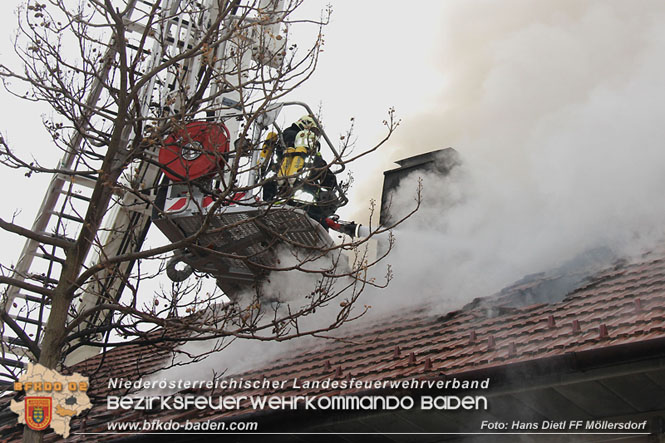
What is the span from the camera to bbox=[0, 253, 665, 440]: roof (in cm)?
520

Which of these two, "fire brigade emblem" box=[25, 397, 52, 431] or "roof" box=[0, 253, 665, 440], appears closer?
"roof" box=[0, 253, 665, 440]

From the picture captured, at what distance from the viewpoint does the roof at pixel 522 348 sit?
5.20 m

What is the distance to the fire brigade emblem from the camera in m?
5.64

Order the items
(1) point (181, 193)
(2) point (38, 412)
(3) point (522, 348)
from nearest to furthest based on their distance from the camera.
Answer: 1. (2) point (38, 412)
2. (3) point (522, 348)
3. (1) point (181, 193)

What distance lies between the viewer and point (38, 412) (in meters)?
5.81

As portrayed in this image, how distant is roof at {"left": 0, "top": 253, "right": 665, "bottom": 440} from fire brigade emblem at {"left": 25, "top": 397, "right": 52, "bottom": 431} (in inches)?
40.6

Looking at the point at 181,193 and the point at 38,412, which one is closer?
the point at 38,412

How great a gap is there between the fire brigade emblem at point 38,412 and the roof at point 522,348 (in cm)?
103

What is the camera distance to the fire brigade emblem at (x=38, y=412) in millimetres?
5645

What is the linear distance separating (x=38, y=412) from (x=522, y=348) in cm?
372

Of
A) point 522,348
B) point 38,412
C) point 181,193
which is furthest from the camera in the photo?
point 181,193

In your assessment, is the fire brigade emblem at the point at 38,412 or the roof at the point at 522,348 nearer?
the roof at the point at 522,348

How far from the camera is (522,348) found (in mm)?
5926

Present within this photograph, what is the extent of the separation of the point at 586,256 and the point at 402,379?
2.96 m
